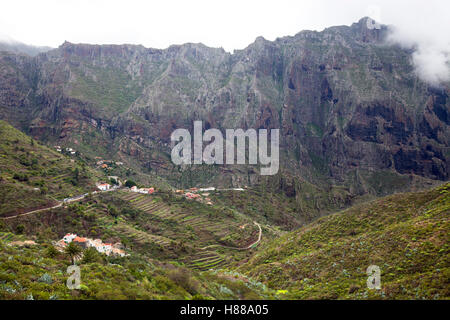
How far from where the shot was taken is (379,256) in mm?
20984

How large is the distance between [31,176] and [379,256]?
231ft

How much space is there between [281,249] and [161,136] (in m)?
150

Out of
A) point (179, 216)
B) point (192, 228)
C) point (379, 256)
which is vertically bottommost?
point (379, 256)

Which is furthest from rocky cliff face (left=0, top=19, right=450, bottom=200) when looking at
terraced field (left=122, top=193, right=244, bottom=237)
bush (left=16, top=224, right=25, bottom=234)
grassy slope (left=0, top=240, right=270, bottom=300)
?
grassy slope (left=0, top=240, right=270, bottom=300)

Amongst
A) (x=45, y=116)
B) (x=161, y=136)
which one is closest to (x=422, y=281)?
(x=161, y=136)

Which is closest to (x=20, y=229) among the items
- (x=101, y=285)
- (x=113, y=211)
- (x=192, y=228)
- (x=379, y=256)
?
(x=113, y=211)

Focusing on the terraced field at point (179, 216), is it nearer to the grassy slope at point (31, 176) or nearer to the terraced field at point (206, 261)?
the terraced field at point (206, 261)

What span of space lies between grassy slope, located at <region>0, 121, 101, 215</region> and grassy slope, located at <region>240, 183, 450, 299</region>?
Answer: 4592 centimetres

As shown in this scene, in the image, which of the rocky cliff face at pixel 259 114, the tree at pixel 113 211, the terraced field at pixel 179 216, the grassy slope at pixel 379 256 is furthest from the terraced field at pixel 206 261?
the rocky cliff face at pixel 259 114

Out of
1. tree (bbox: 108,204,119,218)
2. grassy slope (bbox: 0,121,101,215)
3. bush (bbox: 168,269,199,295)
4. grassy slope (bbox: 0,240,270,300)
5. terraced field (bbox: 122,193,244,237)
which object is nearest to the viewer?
grassy slope (bbox: 0,240,270,300)

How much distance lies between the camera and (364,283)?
17.9 m

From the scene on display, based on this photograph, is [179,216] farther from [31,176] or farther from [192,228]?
[31,176]

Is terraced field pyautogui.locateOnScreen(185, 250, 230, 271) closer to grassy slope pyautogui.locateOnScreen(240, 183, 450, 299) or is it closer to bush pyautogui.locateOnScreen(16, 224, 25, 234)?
grassy slope pyautogui.locateOnScreen(240, 183, 450, 299)

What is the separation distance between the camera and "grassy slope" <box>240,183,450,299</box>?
51.2 feet
